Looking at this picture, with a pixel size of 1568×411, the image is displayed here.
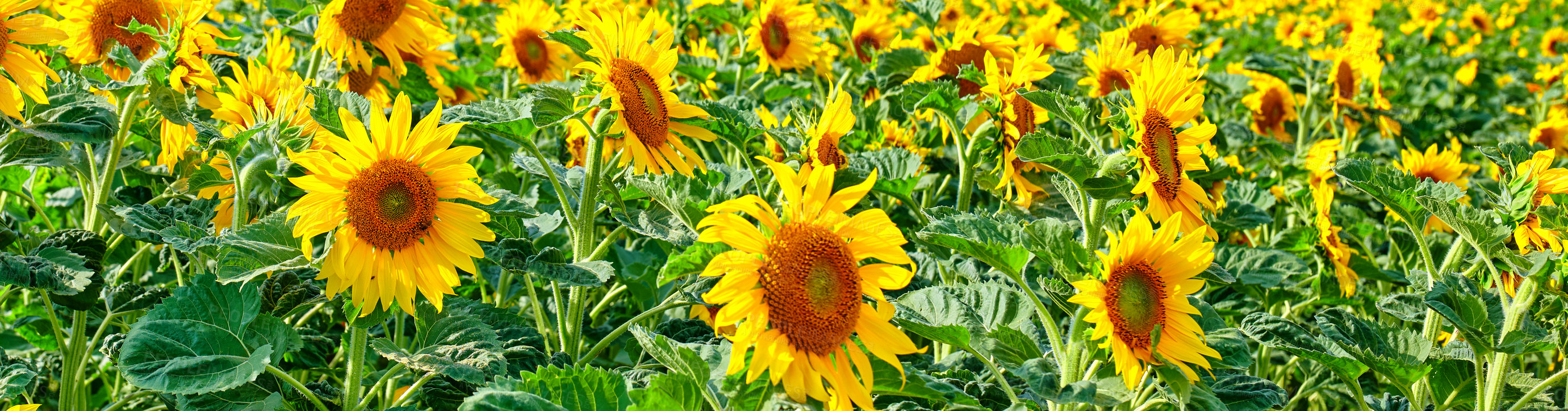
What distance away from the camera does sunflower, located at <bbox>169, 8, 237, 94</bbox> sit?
2.21m

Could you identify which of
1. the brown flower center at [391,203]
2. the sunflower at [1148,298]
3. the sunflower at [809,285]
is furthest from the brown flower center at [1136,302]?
the brown flower center at [391,203]

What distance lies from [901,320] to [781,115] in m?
2.02

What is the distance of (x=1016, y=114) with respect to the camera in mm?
2518

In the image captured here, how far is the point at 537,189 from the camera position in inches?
125

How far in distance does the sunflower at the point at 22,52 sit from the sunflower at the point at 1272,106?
4.52 meters

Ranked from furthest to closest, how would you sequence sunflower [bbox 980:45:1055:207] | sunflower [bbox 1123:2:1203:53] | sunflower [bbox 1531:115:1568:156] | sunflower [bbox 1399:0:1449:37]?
sunflower [bbox 1399:0:1449:37] < sunflower [bbox 1531:115:1568:156] < sunflower [bbox 1123:2:1203:53] < sunflower [bbox 980:45:1055:207]

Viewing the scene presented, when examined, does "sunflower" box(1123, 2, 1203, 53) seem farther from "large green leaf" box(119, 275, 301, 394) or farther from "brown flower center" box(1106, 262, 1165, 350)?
"large green leaf" box(119, 275, 301, 394)

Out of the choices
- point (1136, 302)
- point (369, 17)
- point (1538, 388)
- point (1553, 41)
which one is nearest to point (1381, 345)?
point (1538, 388)

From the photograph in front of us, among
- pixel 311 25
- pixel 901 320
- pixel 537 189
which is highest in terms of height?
pixel 311 25

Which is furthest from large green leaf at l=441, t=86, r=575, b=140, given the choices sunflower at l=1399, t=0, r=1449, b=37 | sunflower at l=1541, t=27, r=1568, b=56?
sunflower at l=1541, t=27, r=1568, b=56

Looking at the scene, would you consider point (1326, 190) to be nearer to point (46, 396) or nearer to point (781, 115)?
point (781, 115)

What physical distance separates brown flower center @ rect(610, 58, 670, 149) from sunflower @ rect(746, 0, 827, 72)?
5.42 feet

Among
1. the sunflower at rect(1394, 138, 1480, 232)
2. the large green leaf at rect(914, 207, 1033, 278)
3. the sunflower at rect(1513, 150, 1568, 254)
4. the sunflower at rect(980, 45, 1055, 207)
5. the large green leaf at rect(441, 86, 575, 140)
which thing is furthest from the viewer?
the sunflower at rect(1394, 138, 1480, 232)

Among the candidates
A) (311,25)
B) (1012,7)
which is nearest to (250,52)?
(311,25)
